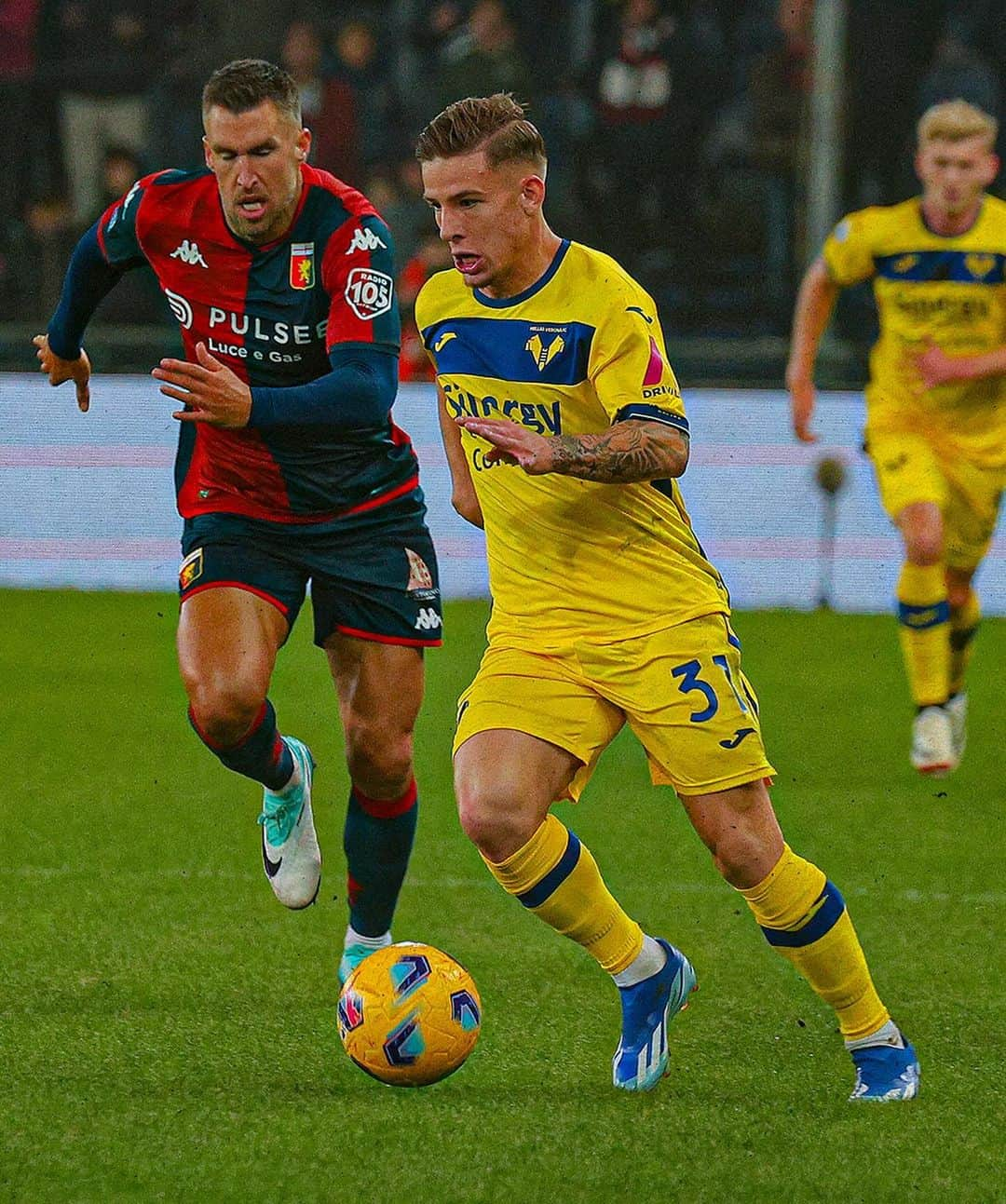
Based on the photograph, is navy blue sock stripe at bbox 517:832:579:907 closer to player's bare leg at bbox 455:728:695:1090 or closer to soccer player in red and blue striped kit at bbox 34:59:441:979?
player's bare leg at bbox 455:728:695:1090

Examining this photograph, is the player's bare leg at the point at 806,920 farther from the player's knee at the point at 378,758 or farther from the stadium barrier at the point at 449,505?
the stadium barrier at the point at 449,505

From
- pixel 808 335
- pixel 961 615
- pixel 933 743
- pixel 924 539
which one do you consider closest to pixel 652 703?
pixel 933 743

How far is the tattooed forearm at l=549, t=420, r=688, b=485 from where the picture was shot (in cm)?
345

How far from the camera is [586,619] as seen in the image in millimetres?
3809

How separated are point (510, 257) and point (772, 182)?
10.8 metres

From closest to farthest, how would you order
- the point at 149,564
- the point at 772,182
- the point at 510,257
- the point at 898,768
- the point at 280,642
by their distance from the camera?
1. the point at 510,257
2. the point at 280,642
3. the point at 898,768
4. the point at 149,564
5. the point at 772,182

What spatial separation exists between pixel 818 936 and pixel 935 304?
4084 millimetres

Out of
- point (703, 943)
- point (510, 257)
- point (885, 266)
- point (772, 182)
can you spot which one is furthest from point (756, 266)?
point (510, 257)

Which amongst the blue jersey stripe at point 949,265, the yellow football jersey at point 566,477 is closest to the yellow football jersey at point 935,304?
the blue jersey stripe at point 949,265

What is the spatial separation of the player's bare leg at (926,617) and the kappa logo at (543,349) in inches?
139

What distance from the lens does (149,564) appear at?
11.4 meters

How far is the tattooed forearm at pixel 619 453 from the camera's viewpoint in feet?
11.3

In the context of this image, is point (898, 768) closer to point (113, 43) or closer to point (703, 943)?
point (703, 943)

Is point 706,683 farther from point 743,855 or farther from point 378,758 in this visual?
point 378,758
